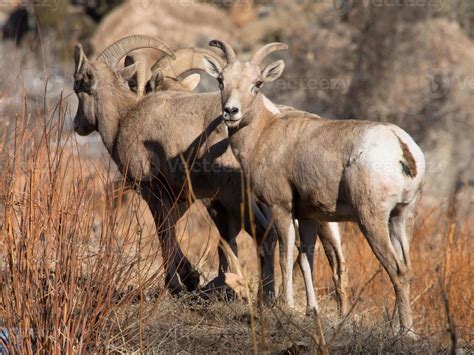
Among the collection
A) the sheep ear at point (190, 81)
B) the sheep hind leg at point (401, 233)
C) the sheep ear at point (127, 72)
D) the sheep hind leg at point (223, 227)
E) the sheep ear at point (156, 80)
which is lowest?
the sheep hind leg at point (223, 227)

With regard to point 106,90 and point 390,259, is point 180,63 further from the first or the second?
point 390,259

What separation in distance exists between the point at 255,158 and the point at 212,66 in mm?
1044

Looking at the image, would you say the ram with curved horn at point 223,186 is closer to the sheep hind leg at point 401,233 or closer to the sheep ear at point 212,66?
the sheep ear at point 212,66

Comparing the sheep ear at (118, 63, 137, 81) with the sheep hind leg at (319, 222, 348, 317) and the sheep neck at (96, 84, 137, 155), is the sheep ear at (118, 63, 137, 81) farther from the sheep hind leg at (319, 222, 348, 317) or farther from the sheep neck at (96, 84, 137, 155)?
the sheep hind leg at (319, 222, 348, 317)

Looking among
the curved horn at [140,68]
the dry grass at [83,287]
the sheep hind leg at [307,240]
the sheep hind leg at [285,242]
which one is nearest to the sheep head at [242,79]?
the sheep hind leg at [285,242]

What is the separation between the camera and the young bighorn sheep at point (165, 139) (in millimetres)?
7895

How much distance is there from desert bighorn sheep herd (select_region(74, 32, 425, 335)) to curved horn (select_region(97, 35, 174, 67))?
0.4 inches

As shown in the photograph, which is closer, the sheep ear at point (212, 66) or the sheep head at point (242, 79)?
the sheep head at point (242, 79)

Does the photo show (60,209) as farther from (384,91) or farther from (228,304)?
(384,91)

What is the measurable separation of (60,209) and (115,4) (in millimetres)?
26869

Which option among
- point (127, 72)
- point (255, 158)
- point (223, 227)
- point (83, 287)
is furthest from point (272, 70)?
point (83, 287)

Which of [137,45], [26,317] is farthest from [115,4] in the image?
[26,317]

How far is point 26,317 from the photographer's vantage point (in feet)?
17.4

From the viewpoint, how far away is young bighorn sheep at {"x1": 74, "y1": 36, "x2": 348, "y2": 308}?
7.89 m
